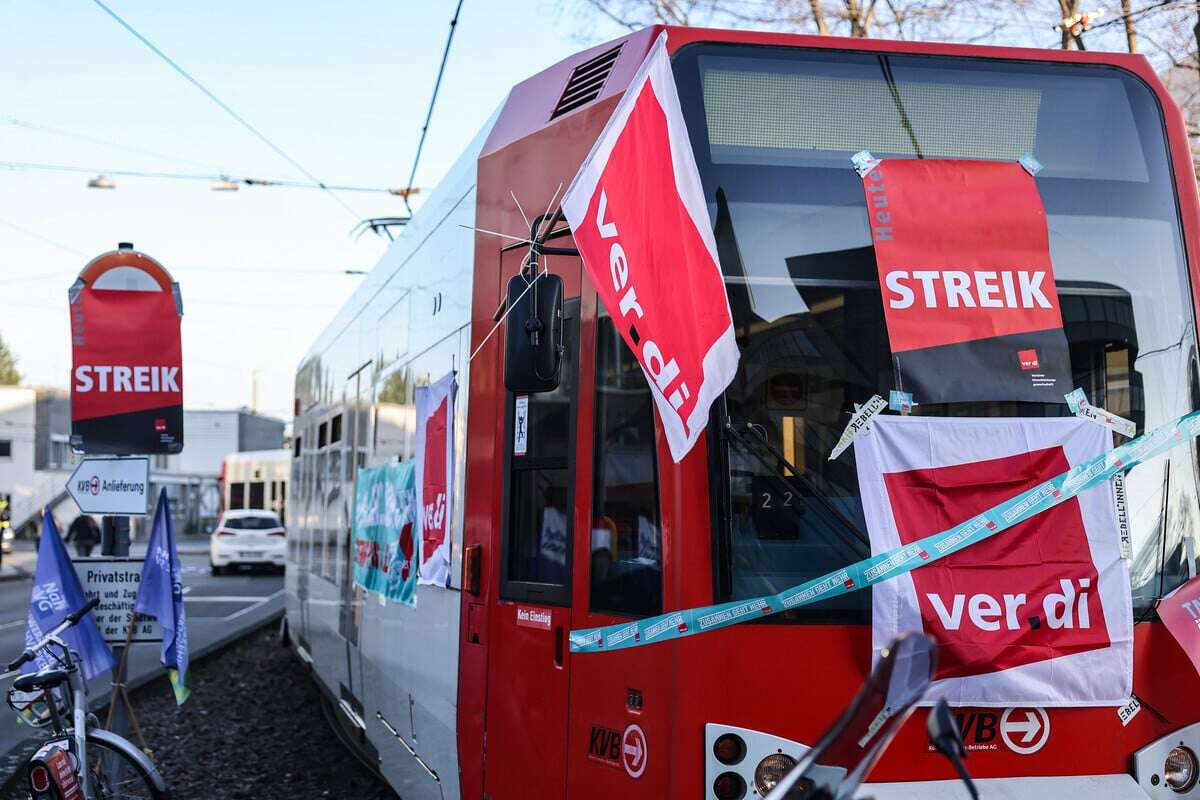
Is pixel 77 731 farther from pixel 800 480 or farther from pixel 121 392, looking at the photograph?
pixel 800 480

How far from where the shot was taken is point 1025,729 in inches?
160

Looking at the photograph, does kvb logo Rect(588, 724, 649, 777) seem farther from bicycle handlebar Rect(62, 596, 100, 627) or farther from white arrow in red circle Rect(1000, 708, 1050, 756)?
bicycle handlebar Rect(62, 596, 100, 627)

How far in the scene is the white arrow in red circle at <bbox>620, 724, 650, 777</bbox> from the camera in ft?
13.6

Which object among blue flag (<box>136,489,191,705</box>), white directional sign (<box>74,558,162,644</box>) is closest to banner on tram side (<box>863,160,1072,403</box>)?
blue flag (<box>136,489,191,705</box>)

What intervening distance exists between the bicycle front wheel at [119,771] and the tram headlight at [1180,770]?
4730 millimetres

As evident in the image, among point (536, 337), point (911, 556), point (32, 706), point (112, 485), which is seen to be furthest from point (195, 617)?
point (911, 556)

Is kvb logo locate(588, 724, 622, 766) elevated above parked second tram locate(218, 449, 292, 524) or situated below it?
below

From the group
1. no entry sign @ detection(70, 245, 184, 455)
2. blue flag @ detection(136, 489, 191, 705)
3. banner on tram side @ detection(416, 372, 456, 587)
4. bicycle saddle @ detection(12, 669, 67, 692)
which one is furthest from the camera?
no entry sign @ detection(70, 245, 184, 455)

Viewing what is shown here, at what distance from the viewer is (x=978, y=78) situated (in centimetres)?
462

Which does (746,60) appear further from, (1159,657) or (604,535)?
(1159,657)

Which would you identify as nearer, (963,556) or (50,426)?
(963,556)

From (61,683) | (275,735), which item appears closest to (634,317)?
(61,683)

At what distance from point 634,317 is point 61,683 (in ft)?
13.3

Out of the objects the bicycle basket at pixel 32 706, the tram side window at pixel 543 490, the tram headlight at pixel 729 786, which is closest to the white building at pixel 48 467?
the bicycle basket at pixel 32 706
